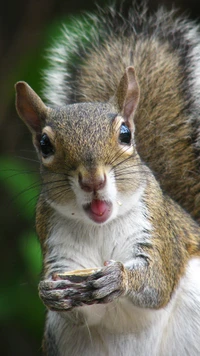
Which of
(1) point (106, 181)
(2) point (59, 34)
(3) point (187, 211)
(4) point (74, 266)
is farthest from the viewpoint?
(2) point (59, 34)

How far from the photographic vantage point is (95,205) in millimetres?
1591

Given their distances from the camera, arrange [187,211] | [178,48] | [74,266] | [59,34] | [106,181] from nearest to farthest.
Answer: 1. [106,181]
2. [74,266]
3. [187,211]
4. [178,48]
5. [59,34]

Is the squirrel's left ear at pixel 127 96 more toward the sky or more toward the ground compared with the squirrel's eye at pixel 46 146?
more toward the sky

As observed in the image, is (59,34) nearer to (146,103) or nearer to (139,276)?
(146,103)

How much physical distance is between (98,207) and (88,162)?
0.10 m

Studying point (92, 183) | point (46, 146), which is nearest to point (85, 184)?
point (92, 183)

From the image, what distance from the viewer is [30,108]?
71.8 inches

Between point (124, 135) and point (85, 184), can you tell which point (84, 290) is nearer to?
point (85, 184)

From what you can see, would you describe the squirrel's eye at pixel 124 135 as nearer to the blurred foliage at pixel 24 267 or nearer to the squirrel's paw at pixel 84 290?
the squirrel's paw at pixel 84 290

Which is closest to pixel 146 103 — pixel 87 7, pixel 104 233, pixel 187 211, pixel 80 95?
pixel 80 95

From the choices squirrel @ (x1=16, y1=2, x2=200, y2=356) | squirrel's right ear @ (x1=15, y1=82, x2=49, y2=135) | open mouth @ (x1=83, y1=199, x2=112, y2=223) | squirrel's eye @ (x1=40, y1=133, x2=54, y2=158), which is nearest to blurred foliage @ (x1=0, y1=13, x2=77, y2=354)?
squirrel @ (x1=16, y1=2, x2=200, y2=356)

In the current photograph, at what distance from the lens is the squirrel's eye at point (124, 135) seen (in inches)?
67.3

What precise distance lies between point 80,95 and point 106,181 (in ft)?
2.22

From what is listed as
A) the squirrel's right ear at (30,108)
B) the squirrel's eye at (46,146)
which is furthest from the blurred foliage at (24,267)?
the squirrel's eye at (46,146)
